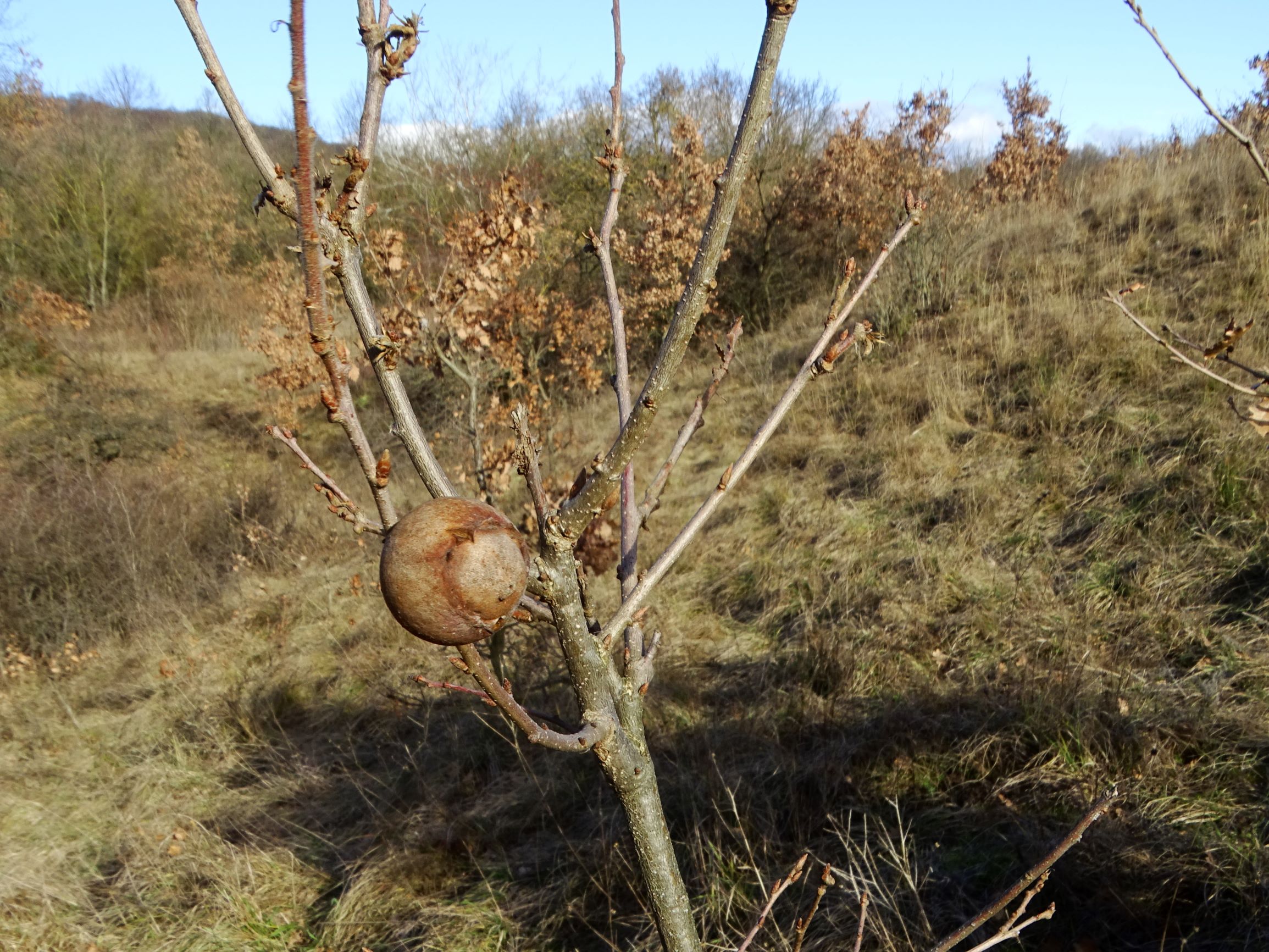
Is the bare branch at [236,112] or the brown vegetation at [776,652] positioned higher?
the bare branch at [236,112]

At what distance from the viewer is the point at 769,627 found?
15.4 ft

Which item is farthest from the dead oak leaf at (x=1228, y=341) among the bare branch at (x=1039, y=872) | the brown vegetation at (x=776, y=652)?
the brown vegetation at (x=776, y=652)

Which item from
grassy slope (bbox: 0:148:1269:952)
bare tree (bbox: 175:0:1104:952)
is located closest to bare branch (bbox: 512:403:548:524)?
bare tree (bbox: 175:0:1104:952)

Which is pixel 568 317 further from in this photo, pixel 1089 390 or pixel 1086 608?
pixel 1086 608

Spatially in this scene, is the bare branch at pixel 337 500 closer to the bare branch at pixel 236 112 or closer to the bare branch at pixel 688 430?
the bare branch at pixel 236 112

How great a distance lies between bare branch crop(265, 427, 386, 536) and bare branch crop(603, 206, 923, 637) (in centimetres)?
28

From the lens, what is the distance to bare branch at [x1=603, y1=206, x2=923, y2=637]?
2.94 ft

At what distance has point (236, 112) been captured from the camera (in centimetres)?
66

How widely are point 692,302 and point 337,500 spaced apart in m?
0.41

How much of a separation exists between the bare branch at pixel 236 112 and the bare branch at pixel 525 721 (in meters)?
0.41

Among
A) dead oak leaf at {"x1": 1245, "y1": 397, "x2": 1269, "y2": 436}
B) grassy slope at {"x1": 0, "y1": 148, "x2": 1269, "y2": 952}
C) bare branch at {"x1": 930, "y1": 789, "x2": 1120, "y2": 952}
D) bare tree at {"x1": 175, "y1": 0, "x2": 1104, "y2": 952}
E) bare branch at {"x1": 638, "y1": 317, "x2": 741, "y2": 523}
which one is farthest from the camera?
grassy slope at {"x1": 0, "y1": 148, "x2": 1269, "y2": 952}

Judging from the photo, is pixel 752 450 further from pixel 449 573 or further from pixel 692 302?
pixel 449 573

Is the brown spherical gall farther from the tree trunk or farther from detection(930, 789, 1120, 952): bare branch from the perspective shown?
detection(930, 789, 1120, 952): bare branch

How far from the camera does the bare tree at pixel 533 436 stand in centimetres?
65
